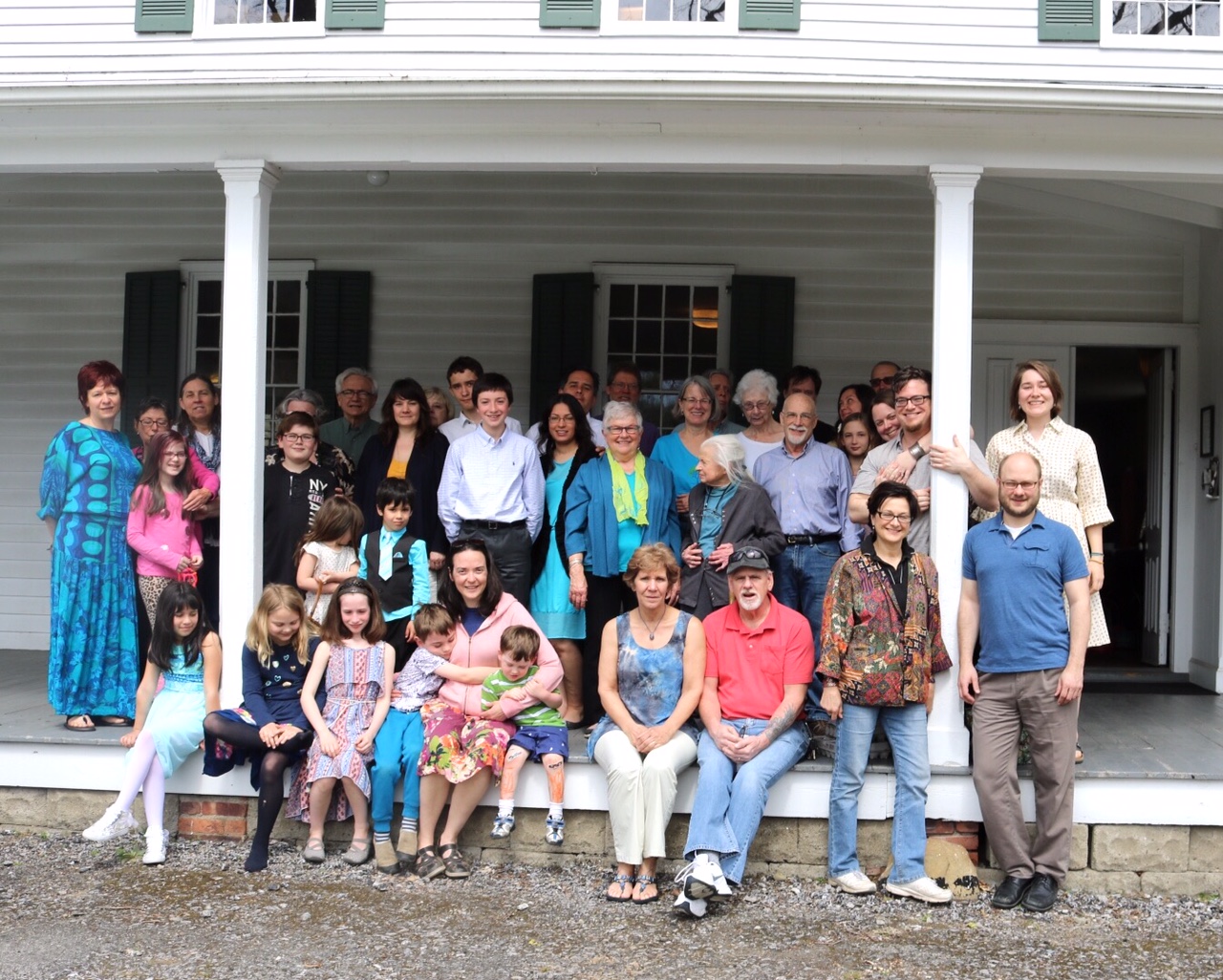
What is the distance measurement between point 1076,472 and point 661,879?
90.8 inches

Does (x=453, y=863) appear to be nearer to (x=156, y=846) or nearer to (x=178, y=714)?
(x=156, y=846)

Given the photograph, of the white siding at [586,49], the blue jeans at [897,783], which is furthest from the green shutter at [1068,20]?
the blue jeans at [897,783]

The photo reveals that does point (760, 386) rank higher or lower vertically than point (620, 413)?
higher

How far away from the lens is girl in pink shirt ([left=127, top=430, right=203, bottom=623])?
5.55 m

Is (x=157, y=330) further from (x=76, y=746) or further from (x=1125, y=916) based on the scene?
(x=1125, y=916)

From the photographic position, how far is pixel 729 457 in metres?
5.26

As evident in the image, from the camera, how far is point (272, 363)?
798 centimetres

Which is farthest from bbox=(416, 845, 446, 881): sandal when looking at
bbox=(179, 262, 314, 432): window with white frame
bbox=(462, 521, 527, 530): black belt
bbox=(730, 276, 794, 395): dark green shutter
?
bbox=(179, 262, 314, 432): window with white frame

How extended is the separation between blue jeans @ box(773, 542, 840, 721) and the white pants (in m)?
0.93

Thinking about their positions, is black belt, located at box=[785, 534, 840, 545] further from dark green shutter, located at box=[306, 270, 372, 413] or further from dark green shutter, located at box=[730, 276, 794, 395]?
dark green shutter, located at box=[306, 270, 372, 413]

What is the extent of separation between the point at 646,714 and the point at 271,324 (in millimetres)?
4288

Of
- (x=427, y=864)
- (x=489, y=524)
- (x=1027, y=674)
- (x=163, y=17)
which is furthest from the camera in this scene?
(x=163, y=17)

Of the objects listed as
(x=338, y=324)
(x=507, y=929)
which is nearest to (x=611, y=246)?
(x=338, y=324)

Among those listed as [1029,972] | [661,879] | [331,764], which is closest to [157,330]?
[331,764]
